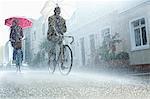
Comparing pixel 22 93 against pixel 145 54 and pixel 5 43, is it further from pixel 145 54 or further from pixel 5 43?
pixel 145 54

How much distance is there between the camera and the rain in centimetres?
365

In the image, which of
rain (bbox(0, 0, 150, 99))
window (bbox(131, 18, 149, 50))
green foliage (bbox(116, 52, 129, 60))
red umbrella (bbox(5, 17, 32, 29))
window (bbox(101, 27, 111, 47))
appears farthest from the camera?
window (bbox(131, 18, 149, 50))

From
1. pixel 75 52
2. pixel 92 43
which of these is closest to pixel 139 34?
pixel 92 43

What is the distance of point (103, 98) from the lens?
10.00 feet

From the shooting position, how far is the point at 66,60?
19.2ft

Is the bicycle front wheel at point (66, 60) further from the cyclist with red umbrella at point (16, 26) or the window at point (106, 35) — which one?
the window at point (106, 35)

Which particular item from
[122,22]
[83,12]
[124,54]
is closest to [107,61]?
[124,54]

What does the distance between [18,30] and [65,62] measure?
1.12 meters

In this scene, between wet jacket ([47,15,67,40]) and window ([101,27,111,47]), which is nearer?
wet jacket ([47,15,67,40])

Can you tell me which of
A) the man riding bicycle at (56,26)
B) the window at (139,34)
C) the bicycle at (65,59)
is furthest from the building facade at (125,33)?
the man riding bicycle at (56,26)

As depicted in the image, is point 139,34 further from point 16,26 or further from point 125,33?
point 16,26

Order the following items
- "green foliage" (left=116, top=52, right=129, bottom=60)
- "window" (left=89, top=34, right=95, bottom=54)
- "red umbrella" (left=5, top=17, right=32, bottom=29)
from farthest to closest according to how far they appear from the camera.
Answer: "window" (left=89, top=34, right=95, bottom=54)
"green foliage" (left=116, top=52, right=129, bottom=60)
"red umbrella" (left=5, top=17, right=32, bottom=29)

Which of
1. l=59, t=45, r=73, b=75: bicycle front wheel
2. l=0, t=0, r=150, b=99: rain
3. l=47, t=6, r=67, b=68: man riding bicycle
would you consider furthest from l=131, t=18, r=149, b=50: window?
l=47, t=6, r=67, b=68: man riding bicycle

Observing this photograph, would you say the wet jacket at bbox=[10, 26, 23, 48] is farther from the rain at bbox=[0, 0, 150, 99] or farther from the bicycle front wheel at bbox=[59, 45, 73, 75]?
the bicycle front wheel at bbox=[59, 45, 73, 75]
